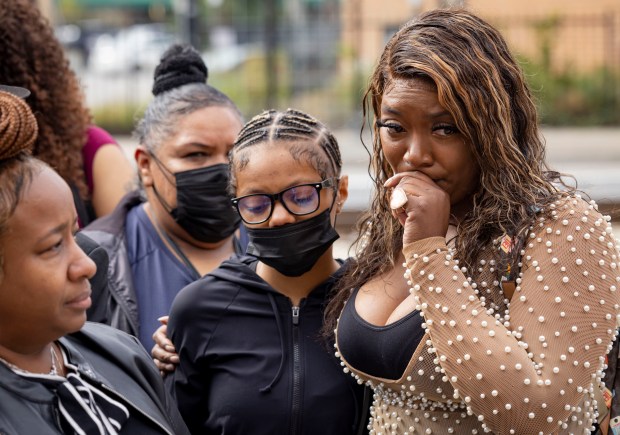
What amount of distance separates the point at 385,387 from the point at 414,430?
147 millimetres

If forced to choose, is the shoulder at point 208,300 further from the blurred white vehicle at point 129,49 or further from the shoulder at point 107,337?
the blurred white vehicle at point 129,49

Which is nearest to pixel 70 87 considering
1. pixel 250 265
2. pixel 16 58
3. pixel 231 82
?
pixel 16 58

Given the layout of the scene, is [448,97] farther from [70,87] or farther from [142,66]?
[142,66]

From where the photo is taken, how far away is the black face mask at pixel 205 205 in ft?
13.0

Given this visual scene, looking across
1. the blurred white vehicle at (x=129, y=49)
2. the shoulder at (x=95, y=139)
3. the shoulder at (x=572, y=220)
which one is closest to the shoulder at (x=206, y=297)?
the shoulder at (x=572, y=220)

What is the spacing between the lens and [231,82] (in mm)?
16453

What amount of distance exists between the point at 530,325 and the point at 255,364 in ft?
3.23

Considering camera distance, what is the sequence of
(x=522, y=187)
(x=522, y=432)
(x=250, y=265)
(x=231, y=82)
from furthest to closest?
(x=231, y=82), (x=250, y=265), (x=522, y=187), (x=522, y=432)

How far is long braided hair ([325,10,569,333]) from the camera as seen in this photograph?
2.69 meters

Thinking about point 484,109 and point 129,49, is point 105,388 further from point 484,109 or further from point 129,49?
point 129,49

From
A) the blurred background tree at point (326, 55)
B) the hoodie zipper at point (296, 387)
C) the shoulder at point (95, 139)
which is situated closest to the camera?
the hoodie zipper at point (296, 387)

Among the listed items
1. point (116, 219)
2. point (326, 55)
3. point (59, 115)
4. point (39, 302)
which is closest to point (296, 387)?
point (39, 302)

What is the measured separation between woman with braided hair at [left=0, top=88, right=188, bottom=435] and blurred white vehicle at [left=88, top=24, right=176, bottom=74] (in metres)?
13.5

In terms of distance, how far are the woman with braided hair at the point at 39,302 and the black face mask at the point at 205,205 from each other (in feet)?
4.76
